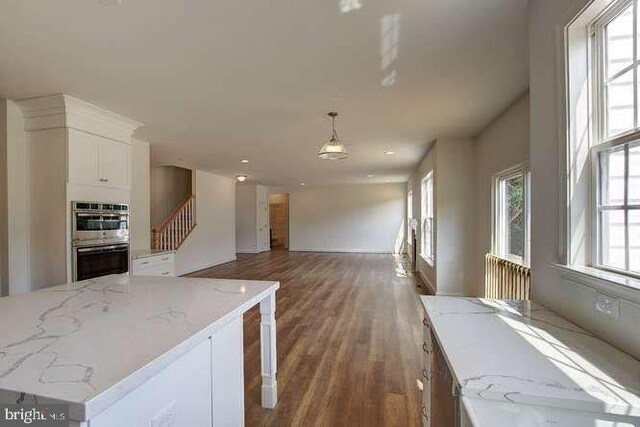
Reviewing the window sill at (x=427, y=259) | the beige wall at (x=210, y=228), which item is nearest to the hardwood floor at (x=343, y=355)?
the window sill at (x=427, y=259)

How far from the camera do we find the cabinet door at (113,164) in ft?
12.2

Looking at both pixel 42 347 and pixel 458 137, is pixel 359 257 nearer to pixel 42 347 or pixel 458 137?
pixel 458 137

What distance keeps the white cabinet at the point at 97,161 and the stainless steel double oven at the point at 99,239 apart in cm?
28

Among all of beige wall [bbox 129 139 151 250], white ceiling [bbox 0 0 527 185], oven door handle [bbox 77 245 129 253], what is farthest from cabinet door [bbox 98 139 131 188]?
beige wall [bbox 129 139 151 250]

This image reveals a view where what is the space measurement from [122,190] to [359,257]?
750 centimetres

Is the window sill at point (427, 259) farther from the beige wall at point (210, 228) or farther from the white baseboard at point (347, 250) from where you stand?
the beige wall at point (210, 228)

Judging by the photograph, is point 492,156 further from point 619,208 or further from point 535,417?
point 535,417

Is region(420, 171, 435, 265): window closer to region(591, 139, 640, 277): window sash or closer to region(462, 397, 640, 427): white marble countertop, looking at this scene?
region(591, 139, 640, 277): window sash

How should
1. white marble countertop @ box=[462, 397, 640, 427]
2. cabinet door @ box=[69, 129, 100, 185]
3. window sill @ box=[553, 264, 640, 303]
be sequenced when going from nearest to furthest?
white marble countertop @ box=[462, 397, 640, 427] < window sill @ box=[553, 264, 640, 303] < cabinet door @ box=[69, 129, 100, 185]

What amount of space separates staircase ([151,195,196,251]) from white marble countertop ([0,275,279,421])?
498 centimetres

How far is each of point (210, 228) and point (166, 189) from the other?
5.13 feet

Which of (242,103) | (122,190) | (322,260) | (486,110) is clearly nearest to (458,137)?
(486,110)

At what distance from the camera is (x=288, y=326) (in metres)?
3.80

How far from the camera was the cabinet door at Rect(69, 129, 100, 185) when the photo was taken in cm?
335
